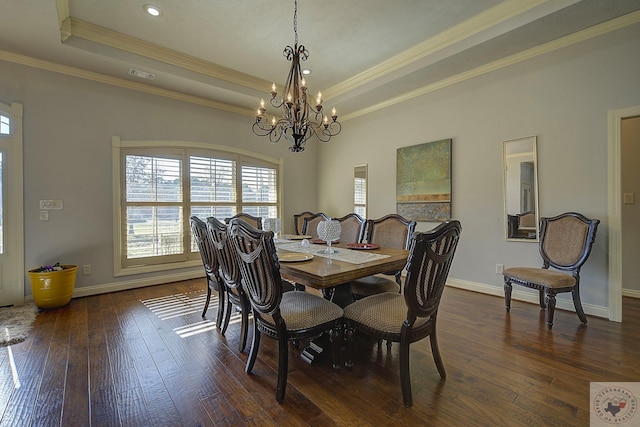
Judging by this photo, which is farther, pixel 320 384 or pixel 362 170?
pixel 362 170

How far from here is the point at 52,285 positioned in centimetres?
313

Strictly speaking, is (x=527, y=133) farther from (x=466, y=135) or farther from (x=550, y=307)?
(x=550, y=307)

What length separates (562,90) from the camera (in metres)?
3.09

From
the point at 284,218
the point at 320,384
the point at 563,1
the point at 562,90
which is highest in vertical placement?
the point at 563,1

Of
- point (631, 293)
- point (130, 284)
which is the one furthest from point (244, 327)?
point (631, 293)

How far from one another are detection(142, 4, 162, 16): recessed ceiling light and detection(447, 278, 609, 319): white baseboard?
471 centimetres

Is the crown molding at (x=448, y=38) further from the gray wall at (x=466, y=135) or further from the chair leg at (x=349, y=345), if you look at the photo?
the chair leg at (x=349, y=345)

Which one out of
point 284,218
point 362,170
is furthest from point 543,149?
point 284,218

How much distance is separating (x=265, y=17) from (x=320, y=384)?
11.1ft

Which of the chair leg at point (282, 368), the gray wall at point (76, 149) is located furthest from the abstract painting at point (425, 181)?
the gray wall at point (76, 149)

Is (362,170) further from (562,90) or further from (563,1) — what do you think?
(563,1)

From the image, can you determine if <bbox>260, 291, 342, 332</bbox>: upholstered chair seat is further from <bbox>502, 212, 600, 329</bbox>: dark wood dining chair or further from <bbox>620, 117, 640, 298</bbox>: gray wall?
<bbox>620, 117, 640, 298</bbox>: gray wall

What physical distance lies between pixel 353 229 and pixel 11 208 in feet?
12.7

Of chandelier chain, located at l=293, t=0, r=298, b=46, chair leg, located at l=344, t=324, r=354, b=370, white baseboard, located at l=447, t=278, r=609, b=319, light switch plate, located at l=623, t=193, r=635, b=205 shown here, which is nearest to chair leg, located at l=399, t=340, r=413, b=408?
chair leg, located at l=344, t=324, r=354, b=370
